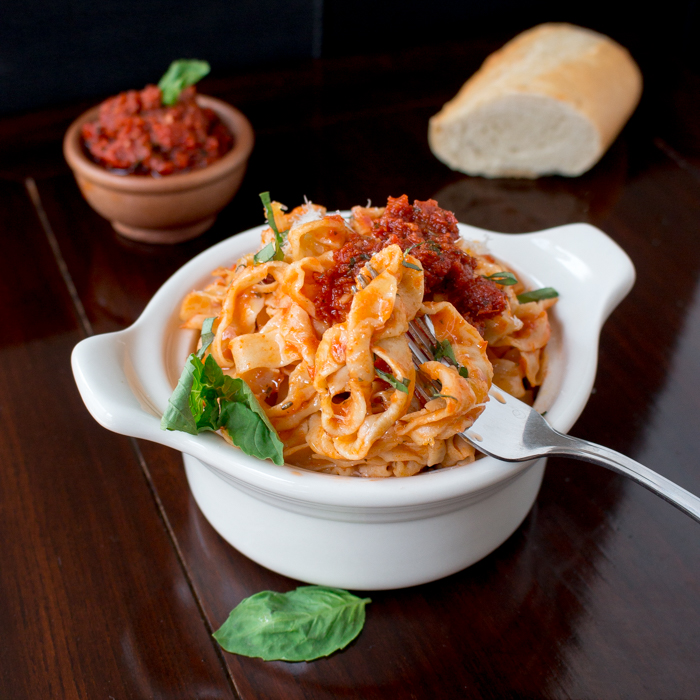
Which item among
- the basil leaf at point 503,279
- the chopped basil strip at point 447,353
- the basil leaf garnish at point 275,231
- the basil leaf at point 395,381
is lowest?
the basil leaf at point 503,279

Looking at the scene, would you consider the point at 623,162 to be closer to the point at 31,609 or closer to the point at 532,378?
the point at 532,378

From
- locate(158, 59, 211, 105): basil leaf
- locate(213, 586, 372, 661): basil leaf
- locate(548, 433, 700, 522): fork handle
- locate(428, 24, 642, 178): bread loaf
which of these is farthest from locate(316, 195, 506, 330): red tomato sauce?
locate(428, 24, 642, 178): bread loaf

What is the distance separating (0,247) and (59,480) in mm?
910

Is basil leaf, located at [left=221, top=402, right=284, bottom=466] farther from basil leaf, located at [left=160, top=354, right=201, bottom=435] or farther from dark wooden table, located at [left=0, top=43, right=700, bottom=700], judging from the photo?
dark wooden table, located at [left=0, top=43, right=700, bottom=700]

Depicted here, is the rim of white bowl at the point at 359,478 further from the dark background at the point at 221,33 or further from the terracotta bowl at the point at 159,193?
the dark background at the point at 221,33

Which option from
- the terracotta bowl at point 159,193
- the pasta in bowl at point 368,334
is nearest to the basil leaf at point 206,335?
the pasta in bowl at point 368,334

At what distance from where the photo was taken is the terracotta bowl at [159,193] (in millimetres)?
1935

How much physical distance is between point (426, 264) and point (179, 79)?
124 cm

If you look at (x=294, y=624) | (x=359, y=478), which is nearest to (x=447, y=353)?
(x=359, y=478)

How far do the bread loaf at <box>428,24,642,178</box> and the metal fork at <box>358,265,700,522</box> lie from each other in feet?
5.11

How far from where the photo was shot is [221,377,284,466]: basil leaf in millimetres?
1015

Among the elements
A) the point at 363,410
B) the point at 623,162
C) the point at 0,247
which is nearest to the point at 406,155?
A: the point at 623,162

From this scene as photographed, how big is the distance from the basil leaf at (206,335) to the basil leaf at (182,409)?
159 mm

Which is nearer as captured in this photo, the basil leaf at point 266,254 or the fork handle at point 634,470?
the fork handle at point 634,470
